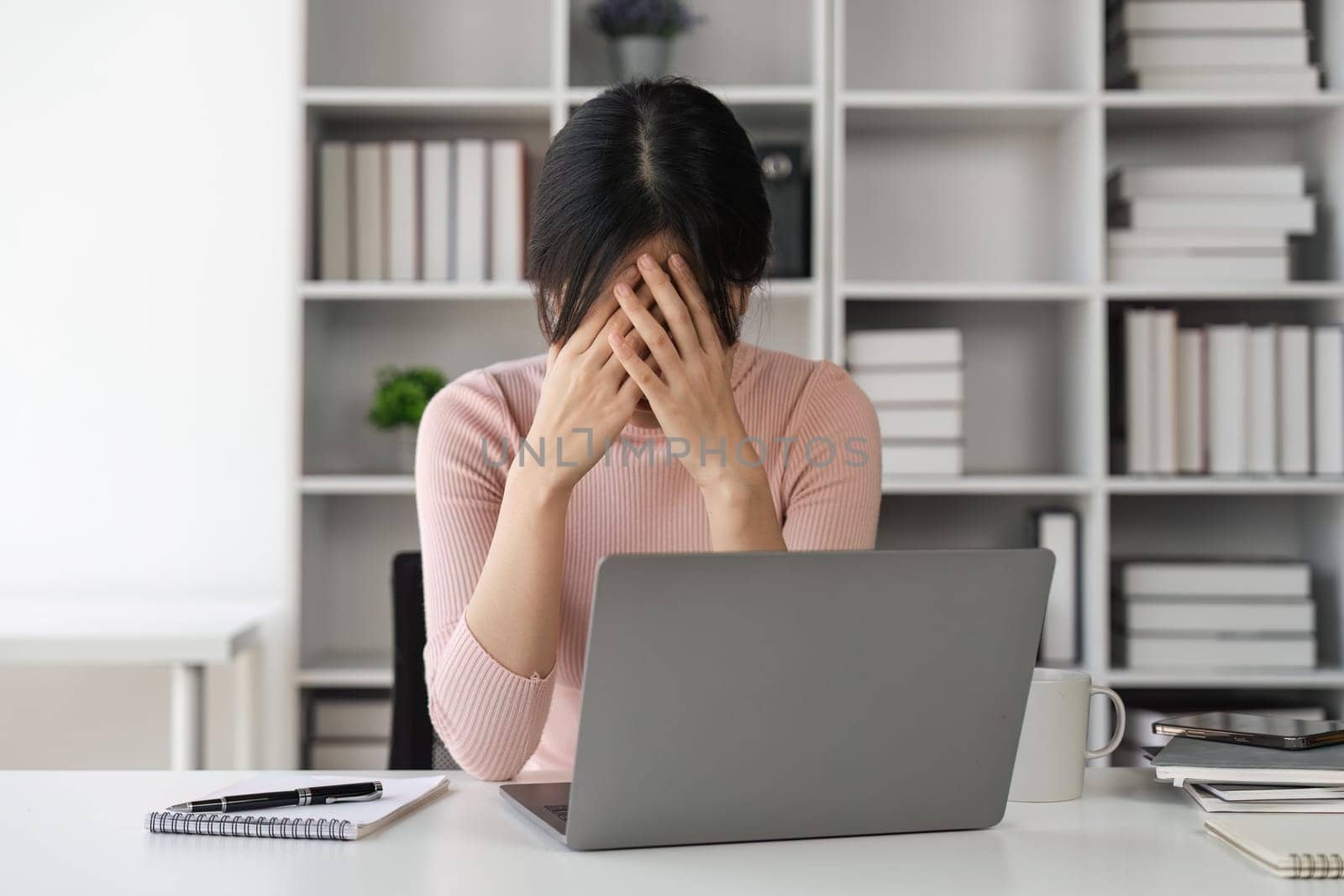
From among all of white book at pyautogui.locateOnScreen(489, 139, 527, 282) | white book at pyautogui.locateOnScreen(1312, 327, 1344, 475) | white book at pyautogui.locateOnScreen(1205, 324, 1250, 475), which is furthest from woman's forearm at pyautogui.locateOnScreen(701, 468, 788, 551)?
white book at pyautogui.locateOnScreen(1312, 327, 1344, 475)

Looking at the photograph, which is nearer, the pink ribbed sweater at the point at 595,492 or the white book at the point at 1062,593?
the pink ribbed sweater at the point at 595,492

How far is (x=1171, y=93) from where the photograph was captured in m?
2.19

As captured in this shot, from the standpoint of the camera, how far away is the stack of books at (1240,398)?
7.23 ft

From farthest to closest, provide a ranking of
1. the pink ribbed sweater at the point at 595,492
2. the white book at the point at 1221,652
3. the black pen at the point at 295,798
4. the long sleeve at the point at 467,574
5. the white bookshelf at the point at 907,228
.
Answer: the white bookshelf at the point at 907,228 → the white book at the point at 1221,652 → the pink ribbed sweater at the point at 595,492 → the long sleeve at the point at 467,574 → the black pen at the point at 295,798

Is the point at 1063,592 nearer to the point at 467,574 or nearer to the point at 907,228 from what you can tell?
the point at 907,228

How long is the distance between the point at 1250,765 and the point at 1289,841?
0.11 metres

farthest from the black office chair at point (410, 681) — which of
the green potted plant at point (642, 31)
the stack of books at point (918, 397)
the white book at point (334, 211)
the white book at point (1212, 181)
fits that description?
the white book at point (1212, 181)

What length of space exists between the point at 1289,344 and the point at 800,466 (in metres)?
1.37

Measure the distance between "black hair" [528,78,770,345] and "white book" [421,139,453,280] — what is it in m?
1.14

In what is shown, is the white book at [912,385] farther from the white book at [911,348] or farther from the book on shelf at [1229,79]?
the book on shelf at [1229,79]

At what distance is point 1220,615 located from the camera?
A: 7.15ft

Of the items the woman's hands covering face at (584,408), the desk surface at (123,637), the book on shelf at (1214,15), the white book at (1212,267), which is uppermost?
the book on shelf at (1214,15)

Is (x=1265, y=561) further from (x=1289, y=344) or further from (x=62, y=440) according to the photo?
(x=62, y=440)

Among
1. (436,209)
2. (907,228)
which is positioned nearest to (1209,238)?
(907,228)
